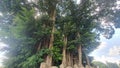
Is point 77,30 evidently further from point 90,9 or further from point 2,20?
point 2,20

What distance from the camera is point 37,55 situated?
7.80m

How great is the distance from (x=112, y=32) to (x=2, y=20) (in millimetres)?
7019

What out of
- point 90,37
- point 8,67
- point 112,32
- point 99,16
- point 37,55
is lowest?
point 8,67

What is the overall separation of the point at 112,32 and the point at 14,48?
21.6 ft

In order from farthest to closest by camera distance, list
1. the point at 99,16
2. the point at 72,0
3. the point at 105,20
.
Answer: the point at 105,20 → the point at 99,16 → the point at 72,0

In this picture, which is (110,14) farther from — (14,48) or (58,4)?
(14,48)

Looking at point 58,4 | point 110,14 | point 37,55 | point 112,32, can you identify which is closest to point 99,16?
point 110,14

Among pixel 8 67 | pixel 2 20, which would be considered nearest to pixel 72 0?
pixel 2 20

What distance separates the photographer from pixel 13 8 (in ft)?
28.7

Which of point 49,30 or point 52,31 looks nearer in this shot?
point 49,30

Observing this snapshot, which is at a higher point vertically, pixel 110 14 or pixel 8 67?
pixel 110 14

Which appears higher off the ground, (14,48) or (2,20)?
(2,20)

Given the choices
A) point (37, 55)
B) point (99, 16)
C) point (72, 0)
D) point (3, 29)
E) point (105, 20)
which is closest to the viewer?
point (37, 55)

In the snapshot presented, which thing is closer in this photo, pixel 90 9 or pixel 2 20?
pixel 2 20
